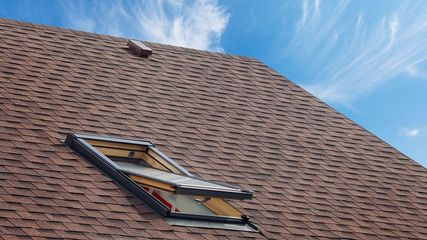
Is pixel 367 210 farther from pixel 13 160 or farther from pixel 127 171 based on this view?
pixel 13 160

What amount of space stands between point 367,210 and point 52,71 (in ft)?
16.6

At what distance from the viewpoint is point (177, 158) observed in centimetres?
1024

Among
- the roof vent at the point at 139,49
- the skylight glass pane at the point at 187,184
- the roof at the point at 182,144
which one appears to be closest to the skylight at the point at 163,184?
the skylight glass pane at the point at 187,184

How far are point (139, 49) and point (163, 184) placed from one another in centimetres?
498

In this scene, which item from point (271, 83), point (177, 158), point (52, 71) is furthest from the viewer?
point (271, 83)

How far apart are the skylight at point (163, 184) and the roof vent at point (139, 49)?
3.47m

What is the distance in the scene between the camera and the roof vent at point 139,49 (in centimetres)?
1345

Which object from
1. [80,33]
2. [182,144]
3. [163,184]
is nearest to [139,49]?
[80,33]

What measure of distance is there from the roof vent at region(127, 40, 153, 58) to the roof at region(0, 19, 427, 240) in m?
0.15

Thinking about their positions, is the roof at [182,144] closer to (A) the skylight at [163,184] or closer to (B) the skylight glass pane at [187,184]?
(A) the skylight at [163,184]

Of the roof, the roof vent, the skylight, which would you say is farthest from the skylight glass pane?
the roof vent

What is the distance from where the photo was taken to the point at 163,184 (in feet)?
29.5

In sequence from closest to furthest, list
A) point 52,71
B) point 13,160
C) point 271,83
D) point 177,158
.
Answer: point 13,160
point 177,158
point 52,71
point 271,83

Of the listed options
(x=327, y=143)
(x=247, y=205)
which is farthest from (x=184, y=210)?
(x=327, y=143)
